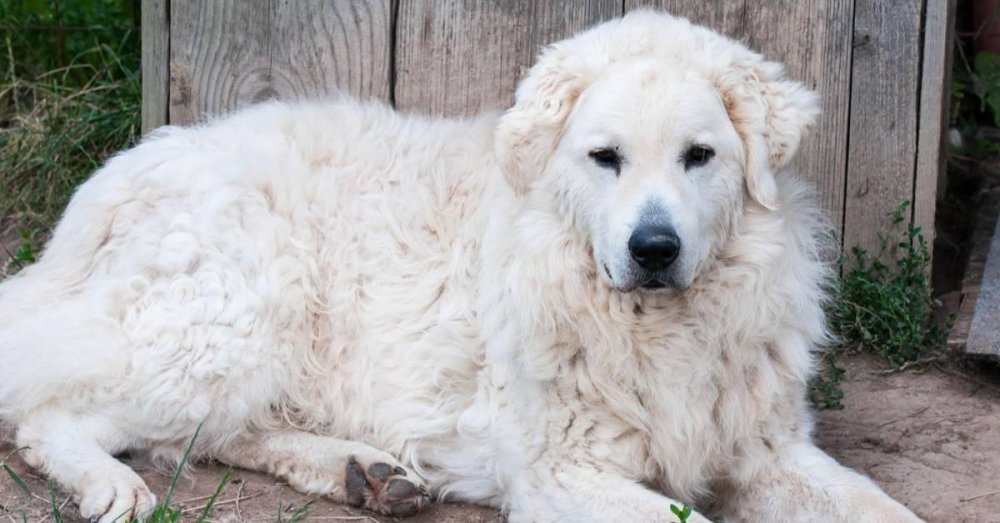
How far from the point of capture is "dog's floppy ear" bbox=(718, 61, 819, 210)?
12.7 feet

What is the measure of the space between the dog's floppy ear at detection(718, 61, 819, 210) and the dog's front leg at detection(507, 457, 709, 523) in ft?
3.05

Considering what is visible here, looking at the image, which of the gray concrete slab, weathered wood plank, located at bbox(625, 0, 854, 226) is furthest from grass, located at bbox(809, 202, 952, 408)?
weathered wood plank, located at bbox(625, 0, 854, 226)

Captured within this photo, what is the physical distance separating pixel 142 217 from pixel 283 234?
0.48 m

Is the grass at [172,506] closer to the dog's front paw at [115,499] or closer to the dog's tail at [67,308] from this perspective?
the dog's front paw at [115,499]

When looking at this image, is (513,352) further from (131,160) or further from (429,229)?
(131,160)

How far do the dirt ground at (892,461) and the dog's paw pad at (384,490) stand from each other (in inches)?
1.6

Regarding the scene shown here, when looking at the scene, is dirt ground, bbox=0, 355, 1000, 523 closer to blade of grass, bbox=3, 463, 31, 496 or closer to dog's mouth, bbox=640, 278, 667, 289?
blade of grass, bbox=3, 463, 31, 496

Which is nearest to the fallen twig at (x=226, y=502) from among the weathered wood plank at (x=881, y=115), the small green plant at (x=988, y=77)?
the weathered wood plank at (x=881, y=115)

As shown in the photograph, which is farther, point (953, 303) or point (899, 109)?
point (953, 303)

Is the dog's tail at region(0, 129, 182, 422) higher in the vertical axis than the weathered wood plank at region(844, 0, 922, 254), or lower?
lower

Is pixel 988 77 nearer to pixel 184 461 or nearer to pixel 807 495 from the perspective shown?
pixel 807 495

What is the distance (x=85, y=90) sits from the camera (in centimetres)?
632

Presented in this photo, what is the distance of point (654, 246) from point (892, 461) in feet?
4.61

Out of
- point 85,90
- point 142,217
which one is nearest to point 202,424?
point 142,217
